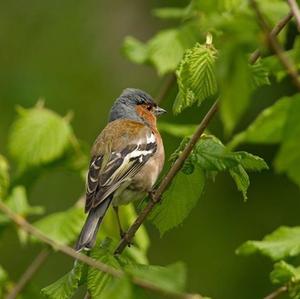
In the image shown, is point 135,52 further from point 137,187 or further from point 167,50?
point 137,187

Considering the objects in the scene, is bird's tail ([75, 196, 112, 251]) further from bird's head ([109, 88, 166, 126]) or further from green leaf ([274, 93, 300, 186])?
green leaf ([274, 93, 300, 186])

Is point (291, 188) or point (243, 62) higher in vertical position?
point (243, 62)

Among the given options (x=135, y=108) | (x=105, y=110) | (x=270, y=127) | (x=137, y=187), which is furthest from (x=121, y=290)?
(x=105, y=110)

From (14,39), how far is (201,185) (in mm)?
9662

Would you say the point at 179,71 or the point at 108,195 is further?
the point at 108,195

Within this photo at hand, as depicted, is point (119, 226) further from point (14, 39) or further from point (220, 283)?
point (14, 39)

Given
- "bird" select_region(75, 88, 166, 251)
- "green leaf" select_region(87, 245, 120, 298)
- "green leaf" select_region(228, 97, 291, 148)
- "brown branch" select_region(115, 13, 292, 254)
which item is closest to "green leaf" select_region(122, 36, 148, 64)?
"bird" select_region(75, 88, 166, 251)

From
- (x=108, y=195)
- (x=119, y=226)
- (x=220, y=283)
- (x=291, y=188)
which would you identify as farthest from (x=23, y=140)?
(x=291, y=188)

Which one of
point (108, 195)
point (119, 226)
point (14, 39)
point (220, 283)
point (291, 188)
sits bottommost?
point (220, 283)

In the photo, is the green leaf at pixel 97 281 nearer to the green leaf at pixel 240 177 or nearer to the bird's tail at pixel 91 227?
the green leaf at pixel 240 177

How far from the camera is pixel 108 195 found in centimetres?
498

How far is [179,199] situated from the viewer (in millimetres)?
3805

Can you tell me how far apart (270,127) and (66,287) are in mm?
1601

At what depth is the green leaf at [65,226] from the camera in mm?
5711
